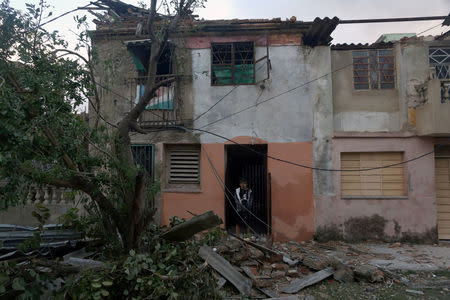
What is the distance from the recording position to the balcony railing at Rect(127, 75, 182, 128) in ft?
32.0

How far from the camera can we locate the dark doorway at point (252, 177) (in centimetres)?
1002

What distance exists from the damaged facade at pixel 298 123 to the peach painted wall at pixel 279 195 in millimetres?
28

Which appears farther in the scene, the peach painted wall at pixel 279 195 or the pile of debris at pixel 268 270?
the peach painted wall at pixel 279 195

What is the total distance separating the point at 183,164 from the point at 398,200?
6182 millimetres

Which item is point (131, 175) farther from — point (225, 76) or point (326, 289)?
point (225, 76)

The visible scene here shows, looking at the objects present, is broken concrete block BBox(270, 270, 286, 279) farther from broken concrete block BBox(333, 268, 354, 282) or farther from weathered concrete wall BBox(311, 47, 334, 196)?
weathered concrete wall BBox(311, 47, 334, 196)

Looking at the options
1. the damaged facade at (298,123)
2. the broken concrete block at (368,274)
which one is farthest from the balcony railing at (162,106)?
the broken concrete block at (368,274)

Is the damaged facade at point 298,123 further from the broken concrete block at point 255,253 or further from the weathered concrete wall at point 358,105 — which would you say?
the broken concrete block at point 255,253

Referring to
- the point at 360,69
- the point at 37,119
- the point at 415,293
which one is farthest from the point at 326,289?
the point at 360,69

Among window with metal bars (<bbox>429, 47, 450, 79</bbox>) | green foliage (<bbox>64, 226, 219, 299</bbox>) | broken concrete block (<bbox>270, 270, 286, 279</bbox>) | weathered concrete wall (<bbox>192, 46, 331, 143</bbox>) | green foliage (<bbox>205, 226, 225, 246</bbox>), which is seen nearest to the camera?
green foliage (<bbox>64, 226, 219, 299</bbox>)

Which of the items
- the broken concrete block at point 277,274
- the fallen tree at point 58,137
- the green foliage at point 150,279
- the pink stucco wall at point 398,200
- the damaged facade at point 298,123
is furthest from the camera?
the damaged facade at point 298,123

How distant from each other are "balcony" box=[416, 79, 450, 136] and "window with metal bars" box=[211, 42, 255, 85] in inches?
189

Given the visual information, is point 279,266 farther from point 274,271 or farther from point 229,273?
point 229,273

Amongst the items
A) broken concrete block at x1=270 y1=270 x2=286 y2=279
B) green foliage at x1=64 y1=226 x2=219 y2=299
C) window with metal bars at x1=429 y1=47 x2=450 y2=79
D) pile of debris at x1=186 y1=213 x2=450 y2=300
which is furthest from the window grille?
green foliage at x1=64 y1=226 x2=219 y2=299
